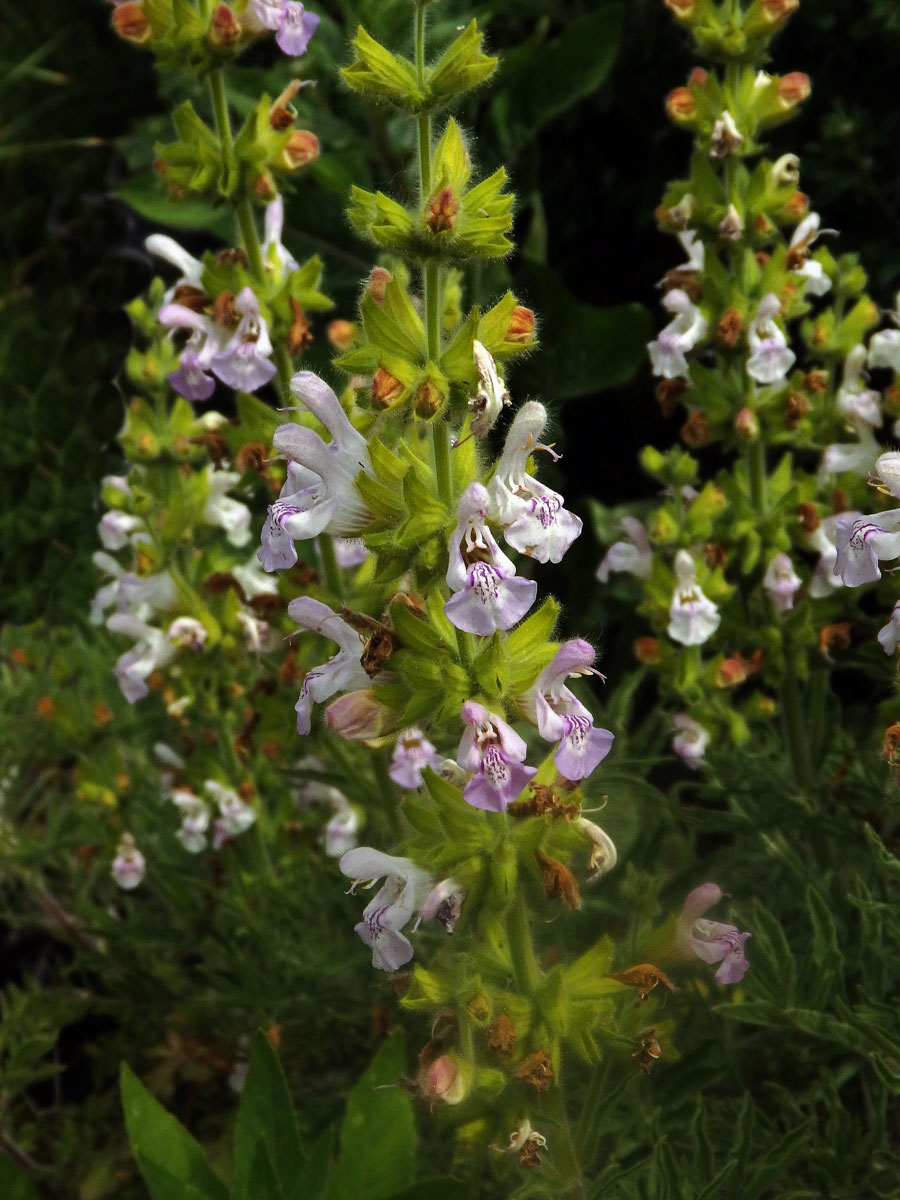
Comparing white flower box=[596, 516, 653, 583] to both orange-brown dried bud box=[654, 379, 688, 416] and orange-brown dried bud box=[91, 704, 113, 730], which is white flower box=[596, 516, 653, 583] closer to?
orange-brown dried bud box=[654, 379, 688, 416]

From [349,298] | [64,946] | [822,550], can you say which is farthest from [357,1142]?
[349,298]

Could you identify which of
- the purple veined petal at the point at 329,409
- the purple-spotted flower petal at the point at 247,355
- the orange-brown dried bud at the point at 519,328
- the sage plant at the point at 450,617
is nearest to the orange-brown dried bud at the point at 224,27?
the sage plant at the point at 450,617

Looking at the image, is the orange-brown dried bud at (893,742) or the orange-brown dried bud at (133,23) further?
the orange-brown dried bud at (133,23)

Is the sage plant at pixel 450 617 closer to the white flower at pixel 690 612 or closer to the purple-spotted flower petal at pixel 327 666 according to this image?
the purple-spotted flower petal at pixel 327 666

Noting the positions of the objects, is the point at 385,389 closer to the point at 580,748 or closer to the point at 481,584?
the point at 481,584

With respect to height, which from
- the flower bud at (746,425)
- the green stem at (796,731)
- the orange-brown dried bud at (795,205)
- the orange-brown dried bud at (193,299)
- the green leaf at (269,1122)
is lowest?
the green leaf at (269,1122)

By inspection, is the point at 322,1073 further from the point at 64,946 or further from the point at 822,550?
the point at 822,550

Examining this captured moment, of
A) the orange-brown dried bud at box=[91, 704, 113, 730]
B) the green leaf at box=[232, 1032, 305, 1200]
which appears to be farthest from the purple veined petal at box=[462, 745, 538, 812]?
the orange-brown dried bud at box=[91, 704, 113, 730]
